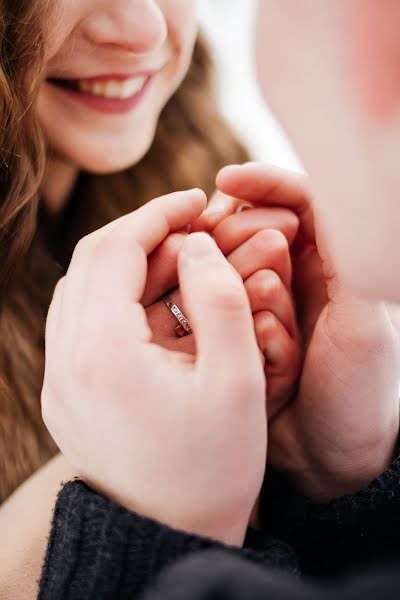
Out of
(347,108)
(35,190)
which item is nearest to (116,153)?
(35,190)

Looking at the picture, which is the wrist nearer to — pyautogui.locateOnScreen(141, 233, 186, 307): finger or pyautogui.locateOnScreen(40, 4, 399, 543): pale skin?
pyautogui.locateOnScreen(40, 4, 399, 543): pale skin

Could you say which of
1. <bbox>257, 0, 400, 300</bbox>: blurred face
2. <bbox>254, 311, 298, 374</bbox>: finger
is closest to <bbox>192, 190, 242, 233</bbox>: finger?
<bbox>254, 311, 298, 374</bbox>: finger

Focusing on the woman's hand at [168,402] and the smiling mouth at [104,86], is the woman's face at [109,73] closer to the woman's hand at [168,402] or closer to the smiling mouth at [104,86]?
the smiling mouth at [104,86]

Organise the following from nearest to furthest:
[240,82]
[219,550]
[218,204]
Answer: [219,550] → [218,204] → [240,82]

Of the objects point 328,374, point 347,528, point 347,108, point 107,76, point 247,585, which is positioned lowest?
point 347,528

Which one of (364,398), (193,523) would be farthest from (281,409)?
(193,523)

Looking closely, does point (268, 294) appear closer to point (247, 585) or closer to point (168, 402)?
point (168, 402)
